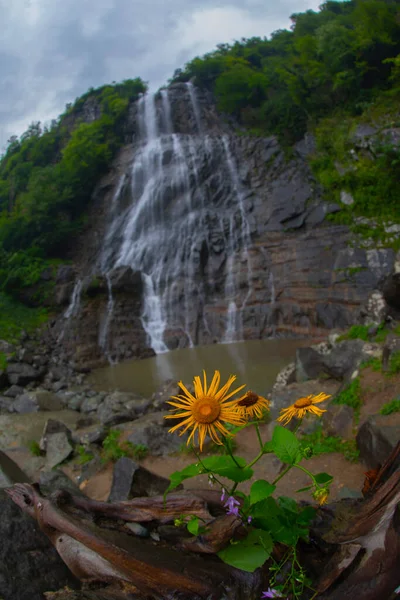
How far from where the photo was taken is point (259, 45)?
35.8 metres

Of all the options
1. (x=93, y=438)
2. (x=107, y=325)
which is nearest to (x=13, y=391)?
(x=107, y=325)

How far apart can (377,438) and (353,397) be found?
164cm

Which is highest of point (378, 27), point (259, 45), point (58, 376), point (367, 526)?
point (259, 45)

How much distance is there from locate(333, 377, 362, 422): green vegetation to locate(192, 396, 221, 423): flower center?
5.03m

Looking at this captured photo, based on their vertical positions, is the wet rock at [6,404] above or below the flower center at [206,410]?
below

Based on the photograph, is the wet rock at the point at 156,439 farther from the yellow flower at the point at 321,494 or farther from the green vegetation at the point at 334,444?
the yellow flower at the point at 321,494

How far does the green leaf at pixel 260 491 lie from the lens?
1.08 meters

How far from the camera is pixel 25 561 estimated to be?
140 cm

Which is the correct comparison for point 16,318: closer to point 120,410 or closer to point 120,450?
point 120,410

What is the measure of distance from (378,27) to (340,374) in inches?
789

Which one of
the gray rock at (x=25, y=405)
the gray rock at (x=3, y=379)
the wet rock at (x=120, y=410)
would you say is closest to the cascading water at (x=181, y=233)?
the gray rock at (x=3, y=379)

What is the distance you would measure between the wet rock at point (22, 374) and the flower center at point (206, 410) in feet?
47.2

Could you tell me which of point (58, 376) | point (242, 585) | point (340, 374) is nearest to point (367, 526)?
point (242, 585)

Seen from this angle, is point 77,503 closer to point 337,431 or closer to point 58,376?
point 337,431
